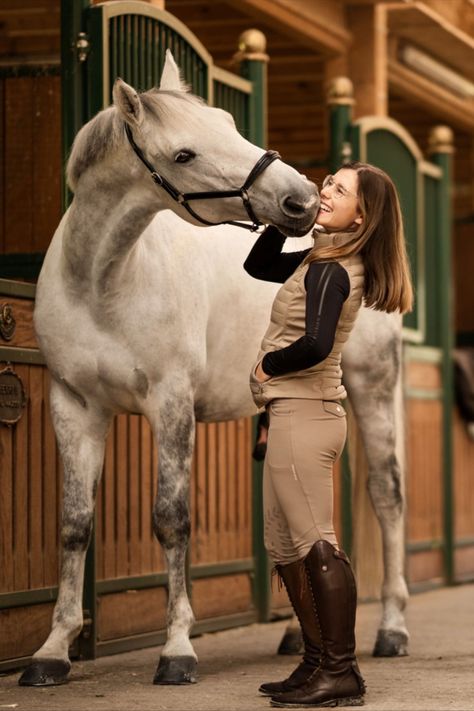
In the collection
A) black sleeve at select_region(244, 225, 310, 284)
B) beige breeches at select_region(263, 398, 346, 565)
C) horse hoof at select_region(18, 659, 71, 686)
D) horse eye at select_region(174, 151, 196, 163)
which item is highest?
horse eye at select_region(174, 151, 196, 163)

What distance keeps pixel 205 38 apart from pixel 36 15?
138cm

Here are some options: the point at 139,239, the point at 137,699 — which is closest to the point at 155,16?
the point at 139,239

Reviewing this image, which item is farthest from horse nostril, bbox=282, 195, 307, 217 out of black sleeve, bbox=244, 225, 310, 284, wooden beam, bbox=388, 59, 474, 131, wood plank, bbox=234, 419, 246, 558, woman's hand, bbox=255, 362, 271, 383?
wooden beam, bbox=388, 59, 474, 131

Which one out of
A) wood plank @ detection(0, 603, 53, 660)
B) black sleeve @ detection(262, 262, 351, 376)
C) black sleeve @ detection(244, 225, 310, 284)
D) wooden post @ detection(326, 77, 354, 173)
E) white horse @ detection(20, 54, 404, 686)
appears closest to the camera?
black sleeve @ detection(262, 262, 351, 376)

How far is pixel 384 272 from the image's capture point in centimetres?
427

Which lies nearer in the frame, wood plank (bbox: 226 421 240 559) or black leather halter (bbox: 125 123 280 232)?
black leather halter (bbox: 125 123 280 232)

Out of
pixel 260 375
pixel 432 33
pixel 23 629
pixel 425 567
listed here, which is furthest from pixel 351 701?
pixel 432 33

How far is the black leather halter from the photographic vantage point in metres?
4.31

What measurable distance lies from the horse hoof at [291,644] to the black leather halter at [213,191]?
1.79 metres

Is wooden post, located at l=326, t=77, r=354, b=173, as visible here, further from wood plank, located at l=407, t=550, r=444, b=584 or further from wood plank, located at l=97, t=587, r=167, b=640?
wood plank, located at l=97, t=587, r=167, b=640

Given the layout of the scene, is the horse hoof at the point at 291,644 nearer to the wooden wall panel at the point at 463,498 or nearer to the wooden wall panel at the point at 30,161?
the wooden wall panel at the point at 30,161

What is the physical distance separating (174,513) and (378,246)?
105 cm

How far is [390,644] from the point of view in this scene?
557 centimetres

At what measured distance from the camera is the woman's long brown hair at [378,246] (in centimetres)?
427
